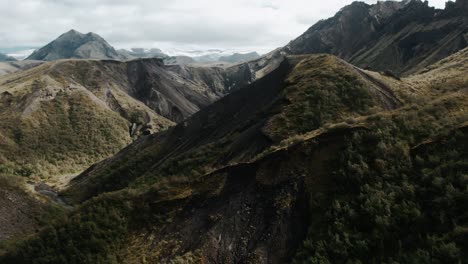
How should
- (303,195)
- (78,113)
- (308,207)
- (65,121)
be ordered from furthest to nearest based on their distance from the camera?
1. (78,113)
2. (65,121)
3. (303,195)
4. (308,207)

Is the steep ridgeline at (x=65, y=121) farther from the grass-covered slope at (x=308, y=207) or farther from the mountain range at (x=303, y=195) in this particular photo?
the grass-covered slope at (x=308, y=207)

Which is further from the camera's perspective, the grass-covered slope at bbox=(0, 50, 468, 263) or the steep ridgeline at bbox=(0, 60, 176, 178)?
the steep ridgeline at bbox=(0, 60, 176, 178)

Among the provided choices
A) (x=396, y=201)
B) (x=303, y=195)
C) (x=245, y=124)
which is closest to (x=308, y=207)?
(x=303, y=195)

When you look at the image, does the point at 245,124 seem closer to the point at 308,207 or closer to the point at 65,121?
the point at 308,207

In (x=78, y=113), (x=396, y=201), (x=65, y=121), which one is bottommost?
(x=65, y=121)

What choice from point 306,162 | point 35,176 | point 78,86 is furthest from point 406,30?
point 306,162

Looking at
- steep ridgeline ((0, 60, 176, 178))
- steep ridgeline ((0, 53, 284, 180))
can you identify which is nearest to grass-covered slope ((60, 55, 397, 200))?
steep ridgeline ((0, 60, 176, 178))

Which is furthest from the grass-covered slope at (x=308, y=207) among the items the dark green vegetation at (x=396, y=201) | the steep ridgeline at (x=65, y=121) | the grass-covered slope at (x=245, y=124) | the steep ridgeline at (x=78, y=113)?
the steep ridgeline at (x=78, y=113)

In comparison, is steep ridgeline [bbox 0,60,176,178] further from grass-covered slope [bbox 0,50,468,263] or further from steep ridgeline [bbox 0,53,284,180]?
grass-covered slope [bbox 0,50,468,263]

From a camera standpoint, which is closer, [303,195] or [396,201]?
[396,201]

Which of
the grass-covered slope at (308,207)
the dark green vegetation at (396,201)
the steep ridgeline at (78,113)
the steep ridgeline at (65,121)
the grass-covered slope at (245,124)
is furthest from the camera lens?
the steep ridgeline at (78,113)

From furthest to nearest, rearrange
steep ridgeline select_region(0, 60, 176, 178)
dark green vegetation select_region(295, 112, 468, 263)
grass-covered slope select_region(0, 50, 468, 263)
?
steep ridgeline select_region(0, 60, 176, 178), grass-covered slope select_region(0, 50, 468, 263), dark green vegetation select_region(295, 112, 468, 263)
